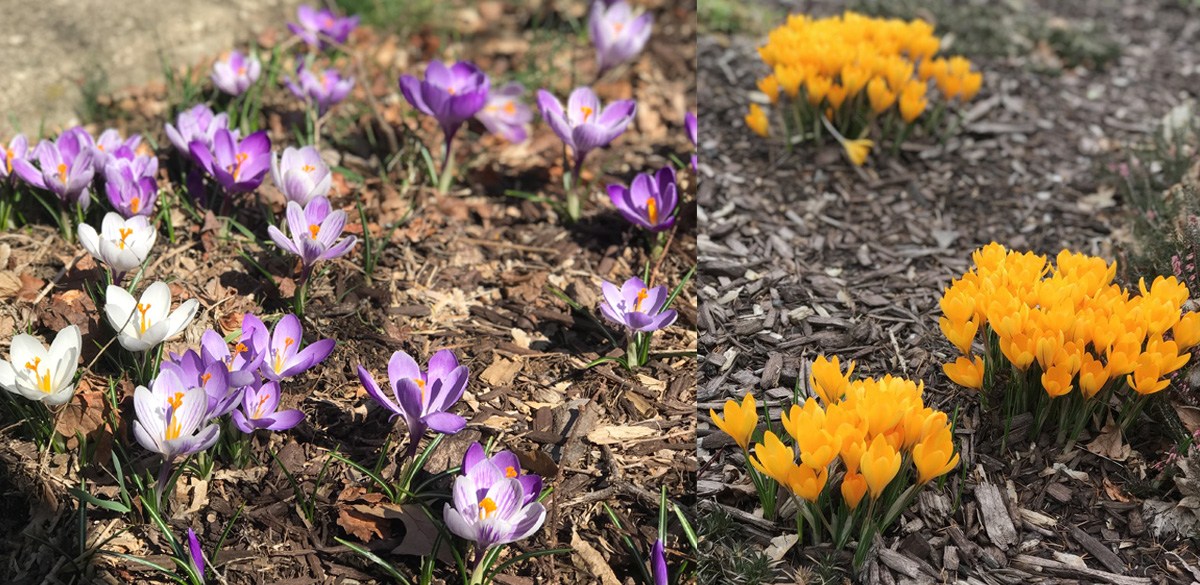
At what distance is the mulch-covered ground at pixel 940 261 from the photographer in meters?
2.27

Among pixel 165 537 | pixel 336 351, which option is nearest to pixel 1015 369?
pixel 336 351

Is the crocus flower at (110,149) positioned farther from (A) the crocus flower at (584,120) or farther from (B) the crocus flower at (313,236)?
(A) the crocus flower at (584,120)

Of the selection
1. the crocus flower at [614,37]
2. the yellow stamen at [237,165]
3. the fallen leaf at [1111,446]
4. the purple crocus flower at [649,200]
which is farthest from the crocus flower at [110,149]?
the fallen leaf at [1111,446]

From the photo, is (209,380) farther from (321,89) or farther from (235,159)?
(321,89)

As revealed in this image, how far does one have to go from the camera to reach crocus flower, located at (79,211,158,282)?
8.10 ft

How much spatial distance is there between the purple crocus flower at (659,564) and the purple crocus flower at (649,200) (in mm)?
1133

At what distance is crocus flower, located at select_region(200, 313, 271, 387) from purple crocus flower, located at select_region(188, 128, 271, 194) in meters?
0.67

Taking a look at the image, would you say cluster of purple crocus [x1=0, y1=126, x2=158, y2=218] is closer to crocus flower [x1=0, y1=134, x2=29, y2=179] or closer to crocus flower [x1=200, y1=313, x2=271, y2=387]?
crocus flower [x1=0, y1=134, x2=29, y2=179]

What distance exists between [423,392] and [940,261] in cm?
186

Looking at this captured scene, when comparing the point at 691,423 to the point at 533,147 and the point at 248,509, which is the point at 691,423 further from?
the point at 533,147

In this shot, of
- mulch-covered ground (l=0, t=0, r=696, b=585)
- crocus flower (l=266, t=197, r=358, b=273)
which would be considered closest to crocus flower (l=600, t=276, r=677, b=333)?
mulch-covered ground (l=0, t=0, r=696, b=585)

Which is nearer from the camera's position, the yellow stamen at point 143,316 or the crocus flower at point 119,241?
the yellow stamen at point 143,316

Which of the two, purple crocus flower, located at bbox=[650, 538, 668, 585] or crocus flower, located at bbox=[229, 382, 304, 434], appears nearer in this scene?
purple crocus flower, located at bbox=[650, 538, 668, 585]

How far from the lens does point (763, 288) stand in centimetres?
307
